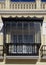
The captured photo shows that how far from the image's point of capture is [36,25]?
78.8 ft

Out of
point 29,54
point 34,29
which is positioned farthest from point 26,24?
point 29,54

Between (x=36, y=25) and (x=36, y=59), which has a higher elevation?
(x=36, y=25)

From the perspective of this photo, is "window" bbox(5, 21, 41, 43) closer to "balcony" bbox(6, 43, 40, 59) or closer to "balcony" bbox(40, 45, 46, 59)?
"balcony" bbox(6, 43, 40, 59)

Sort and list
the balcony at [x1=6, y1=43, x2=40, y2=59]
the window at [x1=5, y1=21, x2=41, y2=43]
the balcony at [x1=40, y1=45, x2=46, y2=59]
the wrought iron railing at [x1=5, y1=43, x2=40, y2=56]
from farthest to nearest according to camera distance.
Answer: the window at [x1=5, y1=21, x2=41, y2=43] < the wrought iron railing at [x1=5, y1=43, x2=40, y2=56] < the balcony at [x1=6, y1=43, x2=40, y2=59] < the balcony at [x1=40, y1=45, x2=46, y2=59]

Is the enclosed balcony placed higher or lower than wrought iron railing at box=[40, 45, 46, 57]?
higher

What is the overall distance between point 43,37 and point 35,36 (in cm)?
58

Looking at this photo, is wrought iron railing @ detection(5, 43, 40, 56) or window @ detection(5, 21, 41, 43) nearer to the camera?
wrought iron railing @ detection(5, 43, 40, 56)

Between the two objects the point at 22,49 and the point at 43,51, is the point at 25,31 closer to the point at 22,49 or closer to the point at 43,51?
the point at 22,49

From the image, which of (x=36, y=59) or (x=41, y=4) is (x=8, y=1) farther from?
(x=36, y=59)

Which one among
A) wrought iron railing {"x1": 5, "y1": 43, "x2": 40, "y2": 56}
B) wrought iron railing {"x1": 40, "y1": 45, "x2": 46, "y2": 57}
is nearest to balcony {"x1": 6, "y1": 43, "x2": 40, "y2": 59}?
wrought iron railing {"x1": 5, "y1": 43, "x2": 40, "y2": 56}

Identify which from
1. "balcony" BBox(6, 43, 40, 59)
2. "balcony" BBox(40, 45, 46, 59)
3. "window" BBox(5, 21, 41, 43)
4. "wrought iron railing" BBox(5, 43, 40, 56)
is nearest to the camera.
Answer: "balcony" BBox(40, 45, 46, 59)

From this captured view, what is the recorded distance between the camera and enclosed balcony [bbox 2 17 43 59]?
23.7m

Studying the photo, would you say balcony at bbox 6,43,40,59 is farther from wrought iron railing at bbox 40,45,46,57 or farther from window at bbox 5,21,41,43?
window at bbox 5,21,41,43

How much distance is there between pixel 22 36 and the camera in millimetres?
24250
